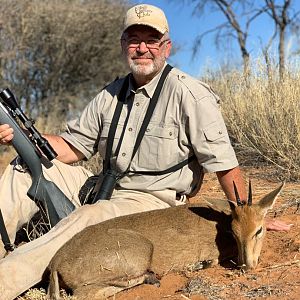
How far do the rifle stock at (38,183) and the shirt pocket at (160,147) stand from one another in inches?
29.7

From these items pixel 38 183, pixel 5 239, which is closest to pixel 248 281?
pixel 38 183

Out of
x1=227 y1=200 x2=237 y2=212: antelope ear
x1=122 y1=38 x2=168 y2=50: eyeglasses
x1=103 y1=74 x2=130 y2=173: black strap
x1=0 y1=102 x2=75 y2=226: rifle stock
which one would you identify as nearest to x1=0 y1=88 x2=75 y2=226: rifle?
x1=0 y1=102 x2=75 y2=226: rifle stock

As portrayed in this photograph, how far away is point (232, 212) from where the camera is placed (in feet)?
12.9

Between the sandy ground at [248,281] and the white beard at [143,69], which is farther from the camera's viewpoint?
the white beard at [143,69]

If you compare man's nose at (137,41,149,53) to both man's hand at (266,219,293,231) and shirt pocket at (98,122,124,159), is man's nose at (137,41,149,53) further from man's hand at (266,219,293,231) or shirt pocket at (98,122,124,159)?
man's hand at (266,219,293,231)

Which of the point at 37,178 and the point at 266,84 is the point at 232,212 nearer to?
the point at 37,178

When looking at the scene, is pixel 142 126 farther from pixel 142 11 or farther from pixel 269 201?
pixel 269 201

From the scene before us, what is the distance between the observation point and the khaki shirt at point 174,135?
14.5ft

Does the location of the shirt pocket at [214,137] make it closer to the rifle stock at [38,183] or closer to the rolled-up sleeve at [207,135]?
the rolled-up sleeve at [207,135]

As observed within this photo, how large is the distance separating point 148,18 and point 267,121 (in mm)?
2986

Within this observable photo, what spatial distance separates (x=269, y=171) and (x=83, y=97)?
532 inches

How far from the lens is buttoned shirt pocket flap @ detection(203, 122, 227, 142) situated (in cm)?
440

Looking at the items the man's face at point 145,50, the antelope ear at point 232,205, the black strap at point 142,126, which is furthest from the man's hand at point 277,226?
the man's face at point 145,50

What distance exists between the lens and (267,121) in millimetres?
7168
